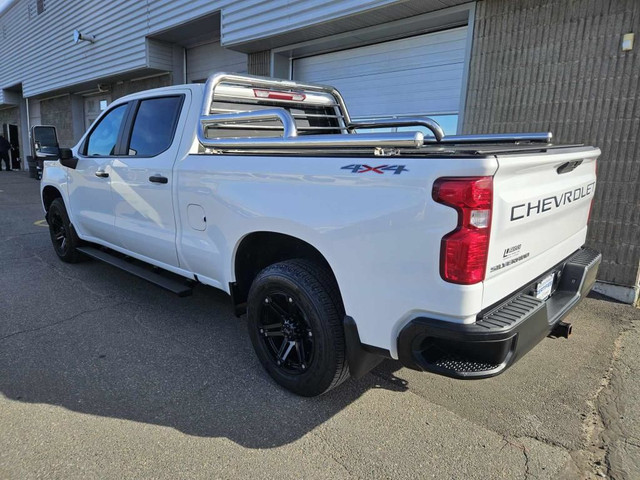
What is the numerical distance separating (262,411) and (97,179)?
3093mm

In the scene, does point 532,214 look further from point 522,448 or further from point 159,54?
point 159,54

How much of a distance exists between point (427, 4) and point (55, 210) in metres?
5.51

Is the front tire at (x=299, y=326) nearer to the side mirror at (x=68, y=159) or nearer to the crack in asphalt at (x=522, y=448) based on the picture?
the crack in asphalt at (x=522, y=448)

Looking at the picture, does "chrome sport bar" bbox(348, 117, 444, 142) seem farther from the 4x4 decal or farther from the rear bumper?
the rear bumper

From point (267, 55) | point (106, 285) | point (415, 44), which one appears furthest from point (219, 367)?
point (267, 55)

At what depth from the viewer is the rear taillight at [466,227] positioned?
193 cm

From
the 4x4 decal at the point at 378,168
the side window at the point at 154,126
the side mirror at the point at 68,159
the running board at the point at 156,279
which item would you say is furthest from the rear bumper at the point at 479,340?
the side mirror at the point at 68,159

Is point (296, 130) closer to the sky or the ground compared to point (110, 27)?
closer to the ground

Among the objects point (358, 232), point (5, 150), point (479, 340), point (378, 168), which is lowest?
point (479, 340)

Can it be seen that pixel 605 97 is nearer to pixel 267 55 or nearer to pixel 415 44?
pixel 415 44

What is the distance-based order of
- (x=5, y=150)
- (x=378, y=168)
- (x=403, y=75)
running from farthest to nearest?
(x=5, y=150) → (x=403, y=75) → (x=378, y=168)

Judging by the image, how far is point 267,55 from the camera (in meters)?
8.80

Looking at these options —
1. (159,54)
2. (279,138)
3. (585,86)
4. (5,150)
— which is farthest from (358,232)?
(5,150)

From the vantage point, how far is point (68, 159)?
485 cm
